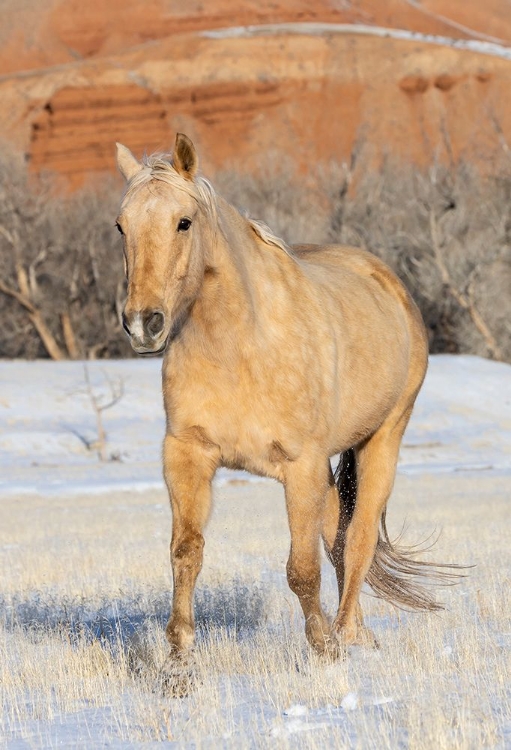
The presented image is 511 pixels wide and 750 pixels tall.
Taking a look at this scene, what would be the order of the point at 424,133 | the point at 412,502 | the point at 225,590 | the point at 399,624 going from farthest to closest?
the point at 424,133 → the point at 412,502 → the point at 225,590 → the point at 399,624

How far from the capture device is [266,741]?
382 cm

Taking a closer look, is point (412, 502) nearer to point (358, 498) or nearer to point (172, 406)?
point (358, 498)

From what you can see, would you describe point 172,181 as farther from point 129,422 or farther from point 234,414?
point 129,422

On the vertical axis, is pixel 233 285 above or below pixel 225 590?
above

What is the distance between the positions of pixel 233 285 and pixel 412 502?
12000 millimetres

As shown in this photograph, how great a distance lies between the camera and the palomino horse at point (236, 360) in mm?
4453

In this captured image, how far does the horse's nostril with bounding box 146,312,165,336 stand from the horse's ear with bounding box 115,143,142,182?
0.89 m

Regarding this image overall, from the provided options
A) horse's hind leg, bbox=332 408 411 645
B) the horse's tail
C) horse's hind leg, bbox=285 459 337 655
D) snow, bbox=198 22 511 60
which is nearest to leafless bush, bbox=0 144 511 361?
snow, bbox=198 22 511 60

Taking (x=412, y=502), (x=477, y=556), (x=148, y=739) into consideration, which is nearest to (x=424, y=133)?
(x=412, y=502)

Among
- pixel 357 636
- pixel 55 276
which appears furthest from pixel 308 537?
pixel 55 276

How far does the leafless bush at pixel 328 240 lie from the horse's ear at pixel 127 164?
119ft

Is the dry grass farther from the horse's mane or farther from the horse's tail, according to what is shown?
the horse's mane

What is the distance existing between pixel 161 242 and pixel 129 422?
25855mm

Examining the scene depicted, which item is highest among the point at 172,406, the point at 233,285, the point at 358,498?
the point at 233,285
